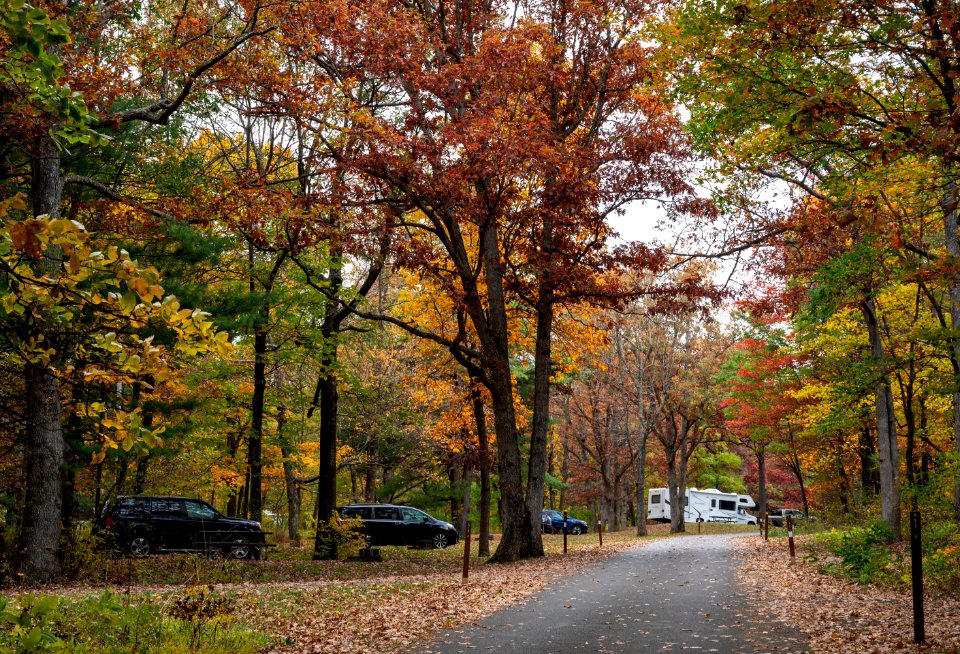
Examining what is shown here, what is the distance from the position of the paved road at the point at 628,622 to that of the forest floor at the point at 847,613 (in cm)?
33

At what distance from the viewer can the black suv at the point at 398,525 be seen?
28.5m

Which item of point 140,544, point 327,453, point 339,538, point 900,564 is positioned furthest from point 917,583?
point 140,544

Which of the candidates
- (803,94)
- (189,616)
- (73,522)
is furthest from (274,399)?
(803,94)

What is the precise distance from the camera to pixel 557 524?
46688mm

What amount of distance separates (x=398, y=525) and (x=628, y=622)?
20720 millimetres

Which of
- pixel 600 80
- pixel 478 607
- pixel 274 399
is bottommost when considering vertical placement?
pixel 478 607

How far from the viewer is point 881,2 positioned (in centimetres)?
703

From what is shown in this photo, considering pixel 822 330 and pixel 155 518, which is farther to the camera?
pixel 822 330

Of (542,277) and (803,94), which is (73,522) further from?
(803,94)

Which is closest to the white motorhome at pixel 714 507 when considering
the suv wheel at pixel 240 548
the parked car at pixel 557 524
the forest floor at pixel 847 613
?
the parked car at pixel 557 524

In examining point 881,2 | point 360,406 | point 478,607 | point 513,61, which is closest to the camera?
point 881,2

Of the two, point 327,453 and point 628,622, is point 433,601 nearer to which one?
point 628,622

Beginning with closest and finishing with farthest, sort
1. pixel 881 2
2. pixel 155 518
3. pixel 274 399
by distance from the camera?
pixel 881 2 < pixel 155 518 < pixel 274 399

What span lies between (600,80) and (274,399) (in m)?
15.3
